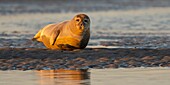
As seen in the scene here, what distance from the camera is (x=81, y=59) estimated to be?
1308 centimetres

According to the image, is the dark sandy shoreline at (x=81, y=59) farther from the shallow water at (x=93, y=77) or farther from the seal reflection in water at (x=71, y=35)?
the shallow water at (x=93, y=77)

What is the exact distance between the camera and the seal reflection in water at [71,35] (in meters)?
14.4

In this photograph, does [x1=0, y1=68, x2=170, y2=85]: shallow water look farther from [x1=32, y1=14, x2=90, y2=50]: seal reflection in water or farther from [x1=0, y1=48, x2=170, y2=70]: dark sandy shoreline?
[x1=32, y1=14, x2=90, y2=50]: seal reflection in water

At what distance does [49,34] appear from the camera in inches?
599

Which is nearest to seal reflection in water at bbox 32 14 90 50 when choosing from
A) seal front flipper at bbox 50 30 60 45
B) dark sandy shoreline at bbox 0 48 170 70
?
seal front flipper at bbox 50 30 60 45

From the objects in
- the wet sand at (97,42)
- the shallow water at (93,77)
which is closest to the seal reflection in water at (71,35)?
the wet sand at (97,42)

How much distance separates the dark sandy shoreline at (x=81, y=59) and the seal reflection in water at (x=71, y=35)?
0.38 meters

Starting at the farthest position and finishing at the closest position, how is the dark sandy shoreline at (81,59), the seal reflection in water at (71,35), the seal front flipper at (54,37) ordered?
the seal front flipper at (54,37) → the seal reflection in water at (71,35) → the dark sandy shoreline at (81,59)

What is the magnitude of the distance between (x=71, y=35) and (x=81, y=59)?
5.36ft

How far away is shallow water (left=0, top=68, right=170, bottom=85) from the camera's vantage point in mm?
10298

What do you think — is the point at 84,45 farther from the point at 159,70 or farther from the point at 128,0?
the point at 128,0

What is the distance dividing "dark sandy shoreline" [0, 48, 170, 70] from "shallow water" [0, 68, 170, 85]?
609mm

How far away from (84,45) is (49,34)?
0.97 m

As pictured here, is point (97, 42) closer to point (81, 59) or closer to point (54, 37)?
point (54, 37)
